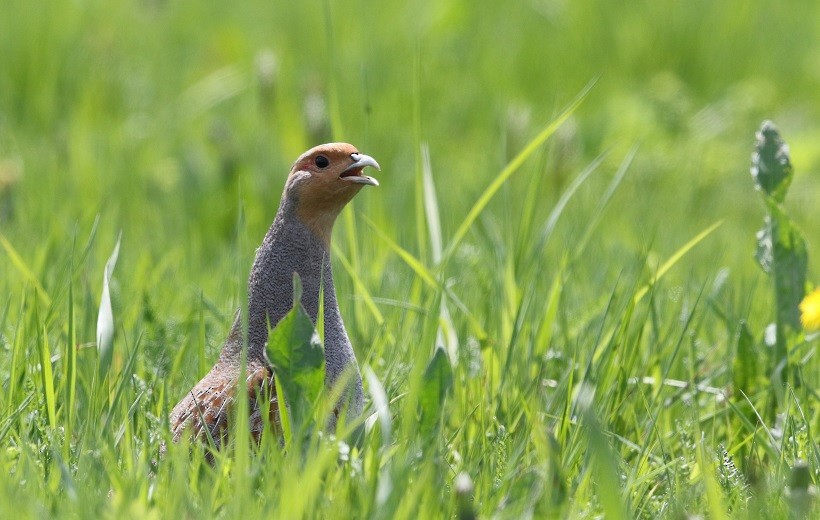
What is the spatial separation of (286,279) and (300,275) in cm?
4

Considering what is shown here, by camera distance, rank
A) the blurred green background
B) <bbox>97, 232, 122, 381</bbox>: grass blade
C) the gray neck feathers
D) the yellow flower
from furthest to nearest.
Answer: the blurred green background
the yellow flower
the gray neck feathers
<bbox>97, 232, 122, 381</bbox>: grass blade

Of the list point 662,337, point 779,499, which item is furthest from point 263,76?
point 779,499

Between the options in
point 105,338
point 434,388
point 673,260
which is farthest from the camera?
point 673,260

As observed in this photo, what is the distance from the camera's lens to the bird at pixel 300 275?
2943 mm

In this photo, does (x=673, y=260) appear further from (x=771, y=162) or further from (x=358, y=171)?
(x=358, y=171)

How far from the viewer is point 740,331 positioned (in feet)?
11.7

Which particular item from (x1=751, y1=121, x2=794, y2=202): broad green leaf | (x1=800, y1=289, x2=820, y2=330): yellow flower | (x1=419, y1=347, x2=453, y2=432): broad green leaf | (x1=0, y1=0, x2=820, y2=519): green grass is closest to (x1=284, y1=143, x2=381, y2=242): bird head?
(x1=0, y1=0, x2=820, y2=519): green grass

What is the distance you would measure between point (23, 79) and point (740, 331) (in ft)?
17.1

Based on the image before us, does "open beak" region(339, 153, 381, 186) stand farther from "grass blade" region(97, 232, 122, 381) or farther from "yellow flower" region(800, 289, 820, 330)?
"yellow flower" region(800, 289, 820, 330)

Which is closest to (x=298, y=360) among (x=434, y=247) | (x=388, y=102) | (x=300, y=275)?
(x=300, y=275)

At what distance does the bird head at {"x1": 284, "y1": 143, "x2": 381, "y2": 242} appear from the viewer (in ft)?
10.0

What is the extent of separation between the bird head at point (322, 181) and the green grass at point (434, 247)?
24 cm

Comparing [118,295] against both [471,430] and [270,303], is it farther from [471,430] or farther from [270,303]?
[471,430]

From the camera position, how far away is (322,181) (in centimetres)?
305
